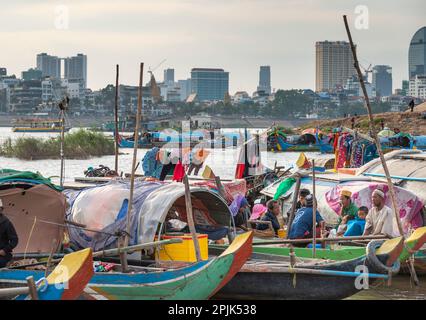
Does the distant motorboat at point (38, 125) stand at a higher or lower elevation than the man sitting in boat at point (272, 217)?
higher

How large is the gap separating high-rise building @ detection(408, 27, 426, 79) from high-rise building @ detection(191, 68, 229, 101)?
2425 inches

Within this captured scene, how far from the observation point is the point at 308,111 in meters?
135

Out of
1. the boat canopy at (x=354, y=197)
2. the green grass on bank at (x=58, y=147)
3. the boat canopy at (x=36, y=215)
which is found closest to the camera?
the boat canopy at (x=36, y=215)

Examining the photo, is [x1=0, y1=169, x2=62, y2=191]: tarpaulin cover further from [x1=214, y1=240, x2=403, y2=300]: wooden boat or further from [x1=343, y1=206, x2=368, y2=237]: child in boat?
[x1=343, y1=206, x2=368, y2=237]: child in boat

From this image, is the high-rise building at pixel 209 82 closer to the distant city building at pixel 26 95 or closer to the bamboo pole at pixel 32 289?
the distant city building at pixel 26 95

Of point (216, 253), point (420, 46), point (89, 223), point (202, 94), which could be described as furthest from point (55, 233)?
point (202, 94)

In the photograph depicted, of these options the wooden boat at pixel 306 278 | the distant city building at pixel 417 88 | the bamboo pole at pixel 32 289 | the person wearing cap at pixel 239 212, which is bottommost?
the wooden boat at pixel 306 278

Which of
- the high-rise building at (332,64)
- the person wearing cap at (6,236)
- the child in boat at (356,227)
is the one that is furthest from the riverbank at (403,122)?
the person wearing cap at (6,236)

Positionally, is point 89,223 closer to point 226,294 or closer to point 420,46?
point 226,294

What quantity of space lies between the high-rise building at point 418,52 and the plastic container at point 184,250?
317 ft

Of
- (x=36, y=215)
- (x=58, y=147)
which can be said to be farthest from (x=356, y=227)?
(x=58, y=147)

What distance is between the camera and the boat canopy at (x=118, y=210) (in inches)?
477
